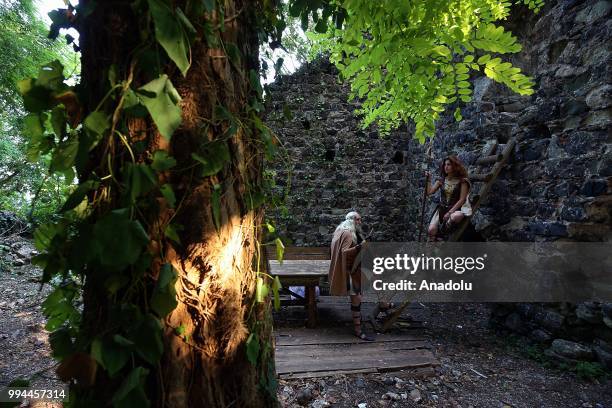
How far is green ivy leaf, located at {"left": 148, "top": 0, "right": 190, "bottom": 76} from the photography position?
2.18 ft

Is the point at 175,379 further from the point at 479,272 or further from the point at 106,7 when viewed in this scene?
the point at 479,272

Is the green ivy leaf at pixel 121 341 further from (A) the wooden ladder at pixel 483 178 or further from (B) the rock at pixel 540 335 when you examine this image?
(B) the rock at pixel 540 335

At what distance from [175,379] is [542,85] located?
419 centimetres

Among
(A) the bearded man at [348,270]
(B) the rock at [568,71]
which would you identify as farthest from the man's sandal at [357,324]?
(B) the rock at [568,71]

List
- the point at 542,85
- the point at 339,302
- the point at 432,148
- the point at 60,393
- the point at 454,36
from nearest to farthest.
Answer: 1. the point at 60,393
2. the point at 454,36
3. the point at 542,85
4. the point at 339,302
5. the point at 432,148

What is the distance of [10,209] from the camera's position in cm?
706

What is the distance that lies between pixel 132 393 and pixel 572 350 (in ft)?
12.0

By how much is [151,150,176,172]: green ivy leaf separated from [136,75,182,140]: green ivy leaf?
0.08 m

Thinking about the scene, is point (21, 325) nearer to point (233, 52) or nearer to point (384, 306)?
point (384, 306)

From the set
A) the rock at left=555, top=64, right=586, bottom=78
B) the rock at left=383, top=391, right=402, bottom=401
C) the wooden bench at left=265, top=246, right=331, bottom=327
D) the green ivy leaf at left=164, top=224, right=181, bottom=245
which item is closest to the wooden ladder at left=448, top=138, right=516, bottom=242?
the rock at left=555, top=64, right=586, bottom=78

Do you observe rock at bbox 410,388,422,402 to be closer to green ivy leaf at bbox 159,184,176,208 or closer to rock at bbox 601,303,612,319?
rock at bbox 601,303,612,319

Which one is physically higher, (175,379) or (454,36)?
(454,36)

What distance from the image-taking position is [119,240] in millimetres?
683

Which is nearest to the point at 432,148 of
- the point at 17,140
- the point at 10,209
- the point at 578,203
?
the point at 578,203
